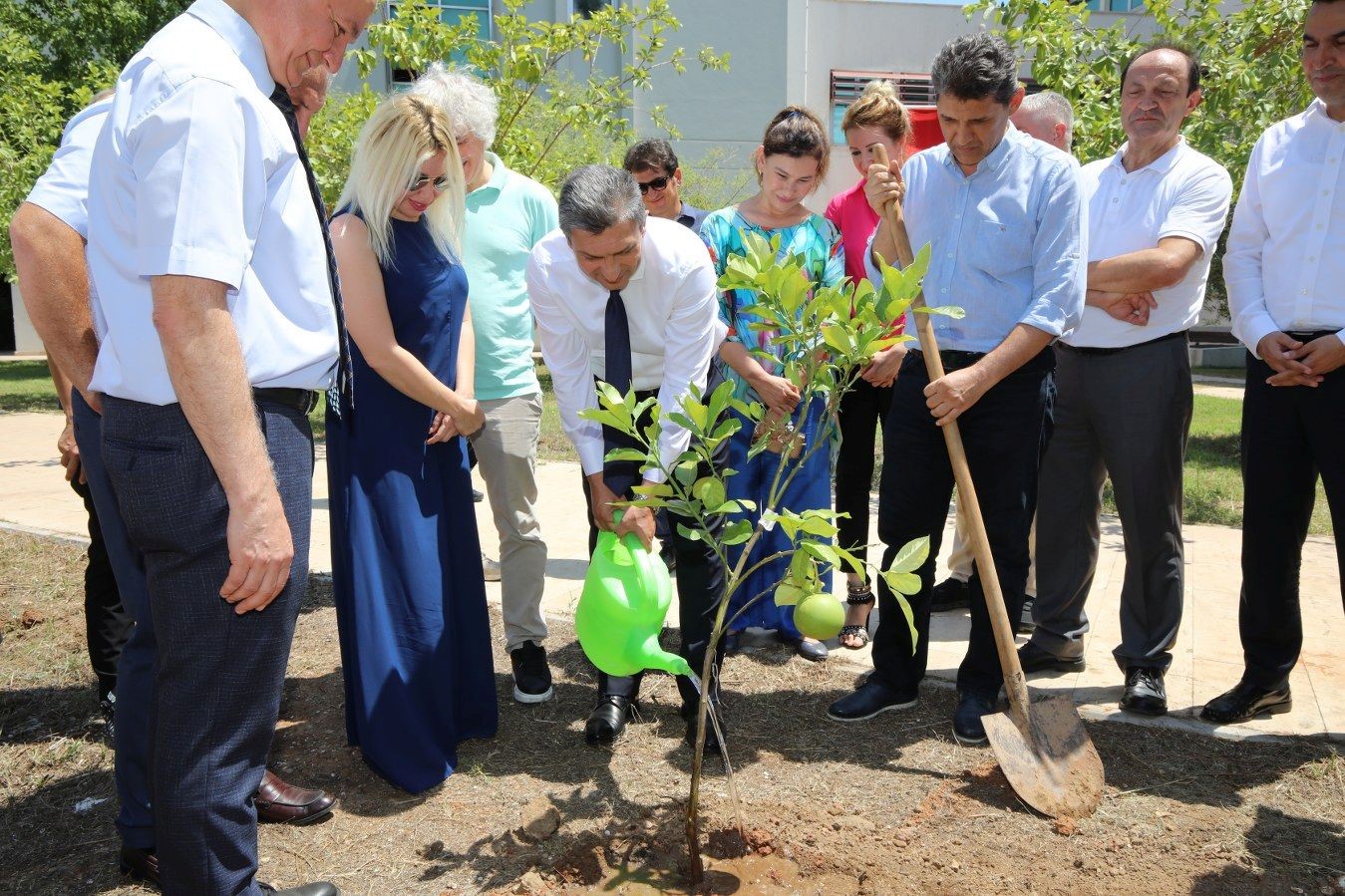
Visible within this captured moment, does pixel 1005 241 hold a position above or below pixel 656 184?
below

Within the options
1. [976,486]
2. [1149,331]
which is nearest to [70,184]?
[976,486]

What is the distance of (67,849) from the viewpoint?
2.84 meters

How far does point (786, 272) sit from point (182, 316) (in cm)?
126

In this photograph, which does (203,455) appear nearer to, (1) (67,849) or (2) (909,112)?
(1) (67,849)

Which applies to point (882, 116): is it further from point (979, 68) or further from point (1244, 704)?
point (1244, 704)

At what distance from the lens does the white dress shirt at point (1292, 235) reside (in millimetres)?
3275

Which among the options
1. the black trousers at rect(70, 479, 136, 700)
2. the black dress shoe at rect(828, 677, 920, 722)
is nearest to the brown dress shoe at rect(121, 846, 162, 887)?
the black trousers at rect(70, 479, 136, 700)

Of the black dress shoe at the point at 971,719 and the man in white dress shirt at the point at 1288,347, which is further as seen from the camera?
the black dress shoe at the point at 971,719

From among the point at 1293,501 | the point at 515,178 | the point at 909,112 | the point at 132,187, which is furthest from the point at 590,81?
the point at 132,187

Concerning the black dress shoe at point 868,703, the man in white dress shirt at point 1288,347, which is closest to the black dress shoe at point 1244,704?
the man in white dress shirt at point 1288,347

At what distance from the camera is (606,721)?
3.45m

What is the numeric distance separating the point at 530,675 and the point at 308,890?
136 cm

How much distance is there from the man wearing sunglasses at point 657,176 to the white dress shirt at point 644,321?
149 cm

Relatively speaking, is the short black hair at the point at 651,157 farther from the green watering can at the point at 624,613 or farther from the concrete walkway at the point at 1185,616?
the green watering can at the point at 624,613
